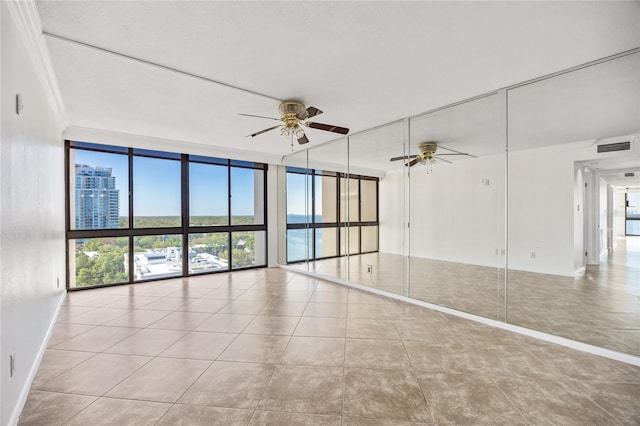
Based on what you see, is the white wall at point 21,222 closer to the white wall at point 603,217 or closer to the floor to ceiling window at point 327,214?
the floor to ceiling window at point 327,214

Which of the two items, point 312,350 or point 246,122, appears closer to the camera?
point 312,350

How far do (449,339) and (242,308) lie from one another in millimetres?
2807

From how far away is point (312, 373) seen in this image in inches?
93.8

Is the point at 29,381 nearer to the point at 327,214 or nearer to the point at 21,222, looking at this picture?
the point at 21,222

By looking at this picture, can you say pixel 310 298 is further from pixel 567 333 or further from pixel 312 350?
pixel 567 333

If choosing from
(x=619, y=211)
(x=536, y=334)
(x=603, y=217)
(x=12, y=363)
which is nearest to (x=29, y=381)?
(x=12, y=363)

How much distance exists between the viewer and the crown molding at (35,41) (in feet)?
6.27

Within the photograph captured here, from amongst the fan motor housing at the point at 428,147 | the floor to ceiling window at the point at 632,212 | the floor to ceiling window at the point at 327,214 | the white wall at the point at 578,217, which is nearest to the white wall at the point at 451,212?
the floor to ceiling window at the point at 327,214

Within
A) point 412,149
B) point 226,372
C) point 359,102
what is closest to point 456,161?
point 412,149

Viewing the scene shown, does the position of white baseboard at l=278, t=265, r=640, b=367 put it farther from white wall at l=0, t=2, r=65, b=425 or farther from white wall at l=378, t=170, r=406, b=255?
white wall at l=0, t=2, r=65, b=425

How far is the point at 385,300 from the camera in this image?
175 inches

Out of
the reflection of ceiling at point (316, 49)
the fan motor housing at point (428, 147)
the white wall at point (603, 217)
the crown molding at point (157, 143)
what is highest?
the reflection of ceiling at point (316, 49)

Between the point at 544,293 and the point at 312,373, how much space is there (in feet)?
14.1

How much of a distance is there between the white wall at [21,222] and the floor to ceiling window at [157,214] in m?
2.21
